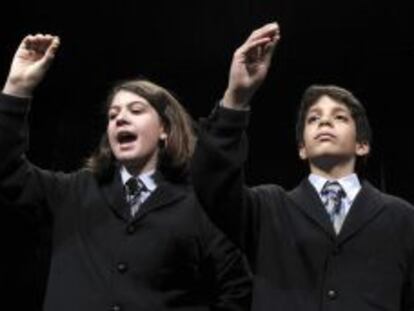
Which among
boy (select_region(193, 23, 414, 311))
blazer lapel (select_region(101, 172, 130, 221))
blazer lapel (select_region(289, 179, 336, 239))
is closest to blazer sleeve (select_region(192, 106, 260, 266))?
boy (select_region(193, 23, 414, 311))

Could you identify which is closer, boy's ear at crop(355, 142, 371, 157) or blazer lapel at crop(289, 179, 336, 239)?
blazer lapel at crop(289, 179, 336, 239)

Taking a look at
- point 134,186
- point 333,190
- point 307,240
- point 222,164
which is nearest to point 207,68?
point 134,186

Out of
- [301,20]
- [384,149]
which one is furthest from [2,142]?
[384,149]

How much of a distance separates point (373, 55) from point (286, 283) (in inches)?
77.0

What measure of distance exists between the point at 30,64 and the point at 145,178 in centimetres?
45

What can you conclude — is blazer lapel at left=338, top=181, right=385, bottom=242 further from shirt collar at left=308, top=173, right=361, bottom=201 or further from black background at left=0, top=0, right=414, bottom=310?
black background at left=0, top=0, right=414, bottom=310

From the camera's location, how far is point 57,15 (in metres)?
3.80

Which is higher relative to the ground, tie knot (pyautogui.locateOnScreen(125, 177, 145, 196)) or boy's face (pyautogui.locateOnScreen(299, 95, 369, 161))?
boy's face (pyautogui.locateOnScreen(299, 95, 369, 161))

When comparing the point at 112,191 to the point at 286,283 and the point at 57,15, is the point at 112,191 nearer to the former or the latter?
the point at 286,283

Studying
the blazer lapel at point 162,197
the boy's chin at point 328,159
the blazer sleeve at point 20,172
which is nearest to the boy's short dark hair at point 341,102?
the boy's chin at point 328,159

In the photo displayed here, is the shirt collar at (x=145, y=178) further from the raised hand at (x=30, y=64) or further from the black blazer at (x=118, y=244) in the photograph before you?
the raised hand at (x=30, y=64)

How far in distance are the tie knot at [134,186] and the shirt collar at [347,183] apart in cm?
46

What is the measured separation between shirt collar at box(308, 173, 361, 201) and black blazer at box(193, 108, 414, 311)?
Result: 28mm

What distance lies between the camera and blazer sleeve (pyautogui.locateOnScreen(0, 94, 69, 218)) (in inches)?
88.7
